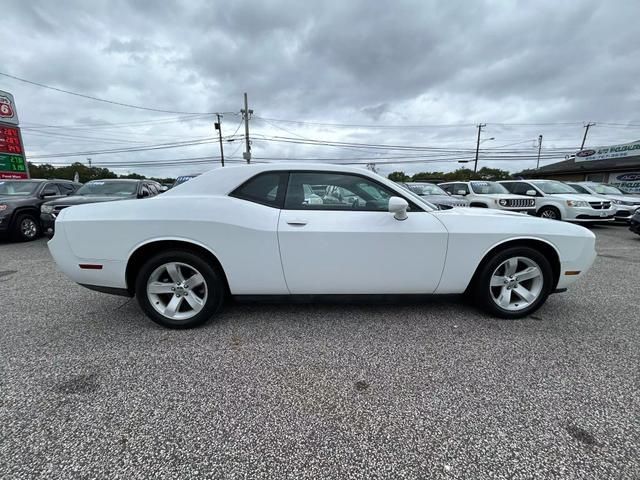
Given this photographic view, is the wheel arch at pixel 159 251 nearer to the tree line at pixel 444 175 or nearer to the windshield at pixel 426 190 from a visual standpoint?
the windshield at pixel 426 190

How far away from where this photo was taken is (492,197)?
9.28 metres

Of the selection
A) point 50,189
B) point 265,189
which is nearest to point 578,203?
point 265,189

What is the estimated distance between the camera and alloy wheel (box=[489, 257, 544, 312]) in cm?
291

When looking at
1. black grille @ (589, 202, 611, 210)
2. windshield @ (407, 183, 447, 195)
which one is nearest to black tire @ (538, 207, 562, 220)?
black grille @ (589, 202, 611, 210)

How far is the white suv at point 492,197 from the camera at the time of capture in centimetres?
905

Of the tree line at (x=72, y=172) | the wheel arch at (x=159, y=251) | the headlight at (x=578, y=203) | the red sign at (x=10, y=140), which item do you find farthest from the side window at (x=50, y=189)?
the tree line at (x=72, y=172)

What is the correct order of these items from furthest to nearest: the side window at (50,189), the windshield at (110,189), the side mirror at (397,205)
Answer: the side window at (50,189) → the windshield at (110,189) → the side mirror at (397,205)

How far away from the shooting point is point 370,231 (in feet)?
8.60

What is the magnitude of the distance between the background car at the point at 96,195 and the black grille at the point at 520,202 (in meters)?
10.0

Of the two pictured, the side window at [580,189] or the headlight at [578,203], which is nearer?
the headlight at [578,203]

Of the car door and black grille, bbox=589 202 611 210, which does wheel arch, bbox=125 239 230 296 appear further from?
black grille, bbox=589 202 611 210

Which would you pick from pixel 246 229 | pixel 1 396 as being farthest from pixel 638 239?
pixel 1 396

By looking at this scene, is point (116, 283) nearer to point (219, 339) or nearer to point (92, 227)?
point (92, 227)

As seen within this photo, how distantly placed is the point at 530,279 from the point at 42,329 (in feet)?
15.4
